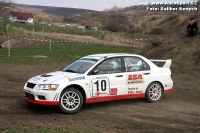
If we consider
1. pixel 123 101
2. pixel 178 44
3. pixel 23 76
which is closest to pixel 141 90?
pixel 123 101

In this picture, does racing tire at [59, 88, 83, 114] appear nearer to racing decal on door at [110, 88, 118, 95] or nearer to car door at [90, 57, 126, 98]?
car door at [90, 57, 126, 98]

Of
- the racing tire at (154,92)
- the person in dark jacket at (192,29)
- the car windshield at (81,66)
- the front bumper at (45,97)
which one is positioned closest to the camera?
the front bumper at (45,97)

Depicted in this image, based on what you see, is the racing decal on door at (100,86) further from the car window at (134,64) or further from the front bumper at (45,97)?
the front bumper at (45,97)

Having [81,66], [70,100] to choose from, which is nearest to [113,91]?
[81,66]

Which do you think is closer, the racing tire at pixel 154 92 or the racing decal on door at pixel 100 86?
the racing decal on door at pixel 100 86

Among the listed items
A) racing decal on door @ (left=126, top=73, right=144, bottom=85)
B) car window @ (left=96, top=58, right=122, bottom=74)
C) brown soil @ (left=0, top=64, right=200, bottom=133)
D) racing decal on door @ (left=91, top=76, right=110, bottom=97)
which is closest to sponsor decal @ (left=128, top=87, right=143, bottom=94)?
racing decal on door @ (left=126, top=73, right=144, bottom=85)

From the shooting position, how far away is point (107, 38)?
4459 cm

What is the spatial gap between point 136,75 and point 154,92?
92 cm

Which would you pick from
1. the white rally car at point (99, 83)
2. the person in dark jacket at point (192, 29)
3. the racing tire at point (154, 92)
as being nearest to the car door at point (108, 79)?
the white rally car at point (99, 83)

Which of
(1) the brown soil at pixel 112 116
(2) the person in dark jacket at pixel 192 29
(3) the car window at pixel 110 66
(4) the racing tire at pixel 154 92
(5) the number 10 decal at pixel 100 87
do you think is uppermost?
(2) the person in dark jacket at pixel 192 29

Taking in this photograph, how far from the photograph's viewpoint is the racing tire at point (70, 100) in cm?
791

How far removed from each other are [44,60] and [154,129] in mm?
14565

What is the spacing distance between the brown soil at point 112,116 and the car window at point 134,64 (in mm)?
1059

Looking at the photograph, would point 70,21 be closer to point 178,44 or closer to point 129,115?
point 178,44
